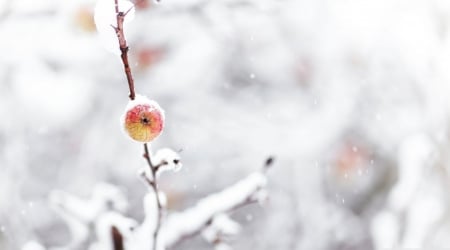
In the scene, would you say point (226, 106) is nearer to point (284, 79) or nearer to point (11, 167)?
point (284, 79)

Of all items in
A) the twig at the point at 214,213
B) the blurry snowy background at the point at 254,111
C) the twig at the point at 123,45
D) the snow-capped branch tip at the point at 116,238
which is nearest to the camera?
the twig at the point at 123,45

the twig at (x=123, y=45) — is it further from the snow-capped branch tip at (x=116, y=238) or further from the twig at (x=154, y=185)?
the snow-capped branch tip at (x=116, y=238)

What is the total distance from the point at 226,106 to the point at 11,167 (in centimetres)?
74

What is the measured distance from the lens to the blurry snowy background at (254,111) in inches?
101

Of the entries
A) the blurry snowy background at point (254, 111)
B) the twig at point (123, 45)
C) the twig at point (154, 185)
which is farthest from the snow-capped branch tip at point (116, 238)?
the blurry snowy background at point (254, 111)

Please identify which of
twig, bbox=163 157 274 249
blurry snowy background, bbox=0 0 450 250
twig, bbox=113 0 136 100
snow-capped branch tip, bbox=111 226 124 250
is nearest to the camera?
twig, bbox=113 0 136 100

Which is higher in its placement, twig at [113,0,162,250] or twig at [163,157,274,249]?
twig at [113,0,162,250]

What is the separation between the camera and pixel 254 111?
2.89 metres

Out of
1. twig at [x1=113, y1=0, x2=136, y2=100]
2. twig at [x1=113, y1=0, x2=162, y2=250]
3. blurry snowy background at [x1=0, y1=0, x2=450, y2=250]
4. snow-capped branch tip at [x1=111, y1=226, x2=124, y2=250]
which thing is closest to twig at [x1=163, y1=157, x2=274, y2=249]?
snow-capped branch tip at [x1=111, y1=226, x2=124, y2=250]

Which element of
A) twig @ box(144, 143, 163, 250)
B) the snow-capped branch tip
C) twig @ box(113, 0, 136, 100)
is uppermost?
twig @ box(113, 0, 136, 100)

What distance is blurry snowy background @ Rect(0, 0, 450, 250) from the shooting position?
257cm

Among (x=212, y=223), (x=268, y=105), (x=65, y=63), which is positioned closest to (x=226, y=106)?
(x=268, y=105)

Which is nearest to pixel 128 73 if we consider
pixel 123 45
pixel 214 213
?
pixel 123 45

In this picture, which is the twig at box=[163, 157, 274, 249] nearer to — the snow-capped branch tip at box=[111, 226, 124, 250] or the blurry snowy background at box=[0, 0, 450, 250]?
the snow-capped branch tip at box=[111, 226, 124, 250]
